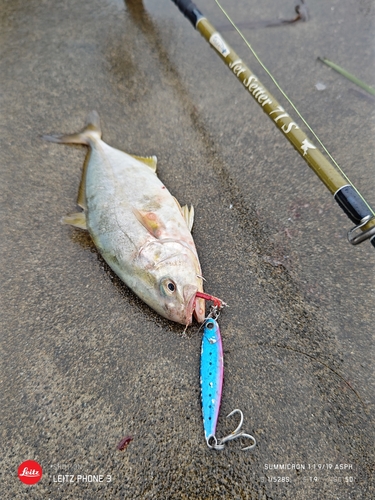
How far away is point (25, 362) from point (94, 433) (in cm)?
60

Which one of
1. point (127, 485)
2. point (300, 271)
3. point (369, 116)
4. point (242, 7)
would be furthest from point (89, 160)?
point (242, 7)

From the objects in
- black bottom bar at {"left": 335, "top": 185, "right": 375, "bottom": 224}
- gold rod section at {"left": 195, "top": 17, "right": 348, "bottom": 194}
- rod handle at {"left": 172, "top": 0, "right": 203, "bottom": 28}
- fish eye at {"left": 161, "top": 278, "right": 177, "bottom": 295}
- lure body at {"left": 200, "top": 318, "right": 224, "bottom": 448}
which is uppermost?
black bottom bar at {"left": 335, "top": 185, "right": 375, "bottom": 224}

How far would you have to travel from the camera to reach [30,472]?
175cm

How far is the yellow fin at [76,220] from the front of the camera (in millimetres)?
2473

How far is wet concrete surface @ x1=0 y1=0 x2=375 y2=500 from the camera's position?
175cm

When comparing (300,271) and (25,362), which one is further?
(300,271)

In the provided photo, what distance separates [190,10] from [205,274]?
246 centimetres

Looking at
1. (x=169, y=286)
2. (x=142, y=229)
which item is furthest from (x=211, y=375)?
(x=142, y=229)

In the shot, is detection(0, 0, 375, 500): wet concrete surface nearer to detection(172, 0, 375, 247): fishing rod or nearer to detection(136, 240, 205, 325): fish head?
detection(136, 240, 205, 325): fish head

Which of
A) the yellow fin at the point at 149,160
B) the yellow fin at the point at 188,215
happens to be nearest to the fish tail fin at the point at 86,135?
the yellow fin at the point at 149,160

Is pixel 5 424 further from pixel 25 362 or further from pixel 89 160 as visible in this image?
pixel 89 160

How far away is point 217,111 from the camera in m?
3.14

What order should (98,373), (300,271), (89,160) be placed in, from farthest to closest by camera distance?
1. (89,160)
2. (300,271)
3. (98,373)

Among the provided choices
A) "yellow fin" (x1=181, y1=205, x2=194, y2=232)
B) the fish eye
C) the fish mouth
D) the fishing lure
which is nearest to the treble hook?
the fishing lure
